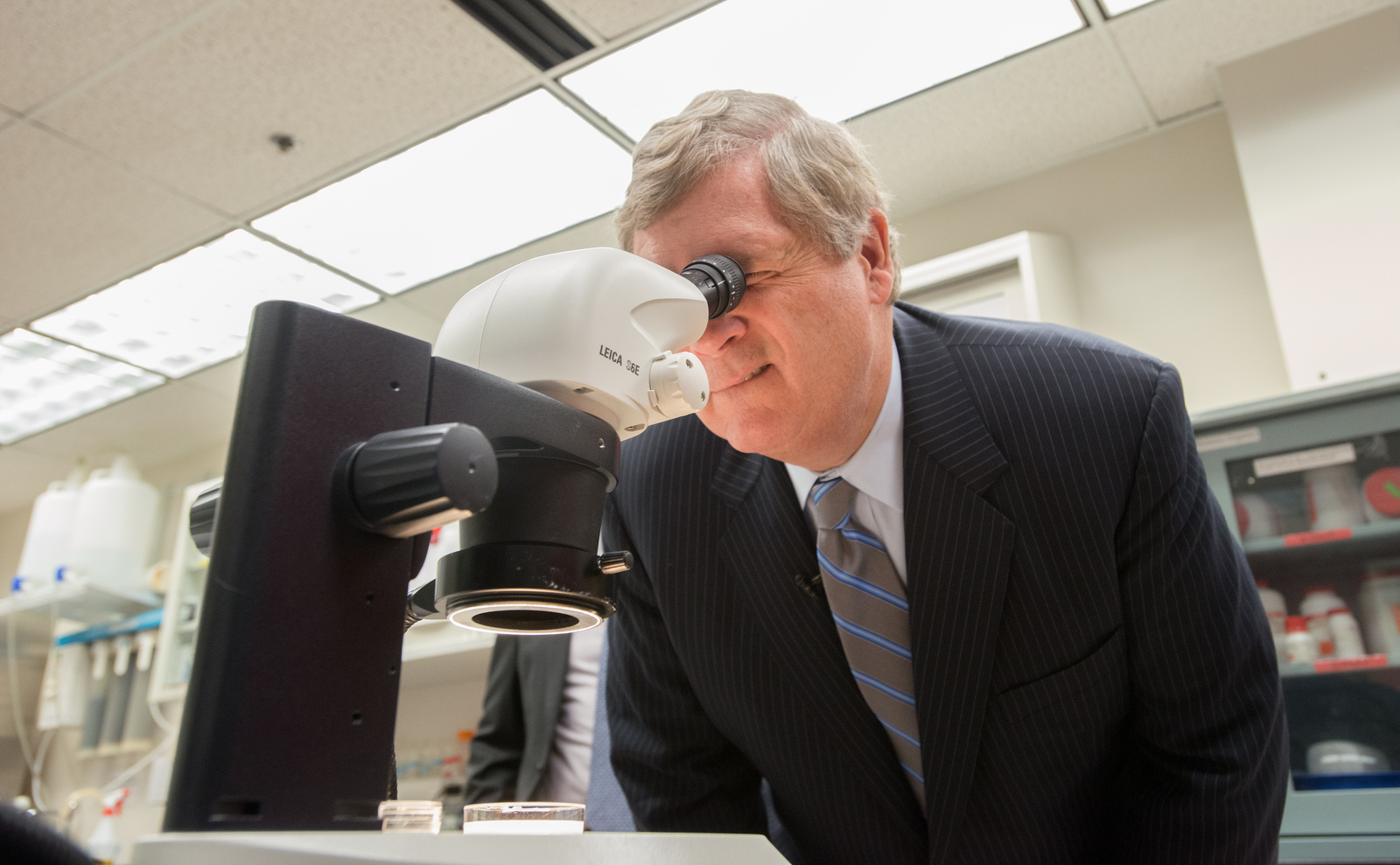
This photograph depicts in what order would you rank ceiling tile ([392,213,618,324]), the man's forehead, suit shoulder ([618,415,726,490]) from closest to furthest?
1. the man's forehead
2. suit shoulder ([618,415,726,490])
3. ceiling tile ([392,213,618,324])

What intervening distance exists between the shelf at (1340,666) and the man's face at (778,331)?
1.42 m

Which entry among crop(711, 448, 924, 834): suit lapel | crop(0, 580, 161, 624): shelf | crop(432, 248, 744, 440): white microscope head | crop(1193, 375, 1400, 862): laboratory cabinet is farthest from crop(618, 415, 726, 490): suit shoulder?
crop(0, 580, 161, 624): shelf

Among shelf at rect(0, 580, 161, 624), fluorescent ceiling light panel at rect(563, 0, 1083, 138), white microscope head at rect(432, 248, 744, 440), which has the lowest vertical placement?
white microscope head at rect(432, 248, 744, 440)

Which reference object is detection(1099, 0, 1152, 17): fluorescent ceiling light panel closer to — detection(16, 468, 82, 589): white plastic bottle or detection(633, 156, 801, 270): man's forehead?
detection(633, 156, 801, 270): man's forehead

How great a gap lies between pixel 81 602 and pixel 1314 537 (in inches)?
166

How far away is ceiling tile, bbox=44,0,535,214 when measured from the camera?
7.10 ft

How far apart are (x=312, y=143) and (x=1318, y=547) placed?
8.58 feet

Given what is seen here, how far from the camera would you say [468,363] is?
0.61 meters

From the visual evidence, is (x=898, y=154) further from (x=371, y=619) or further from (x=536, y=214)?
(x=371, y=619)

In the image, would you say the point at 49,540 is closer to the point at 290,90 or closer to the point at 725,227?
the point at 290,90

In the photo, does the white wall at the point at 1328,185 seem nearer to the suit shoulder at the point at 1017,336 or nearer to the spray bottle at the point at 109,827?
the suit shoulder at the point at 1017,336

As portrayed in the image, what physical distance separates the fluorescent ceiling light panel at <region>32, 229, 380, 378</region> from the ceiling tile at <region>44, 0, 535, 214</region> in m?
0.40

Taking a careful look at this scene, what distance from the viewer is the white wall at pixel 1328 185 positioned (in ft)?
7.28

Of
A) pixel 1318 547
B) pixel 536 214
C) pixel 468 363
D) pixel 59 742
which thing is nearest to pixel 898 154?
pixel 536 214
